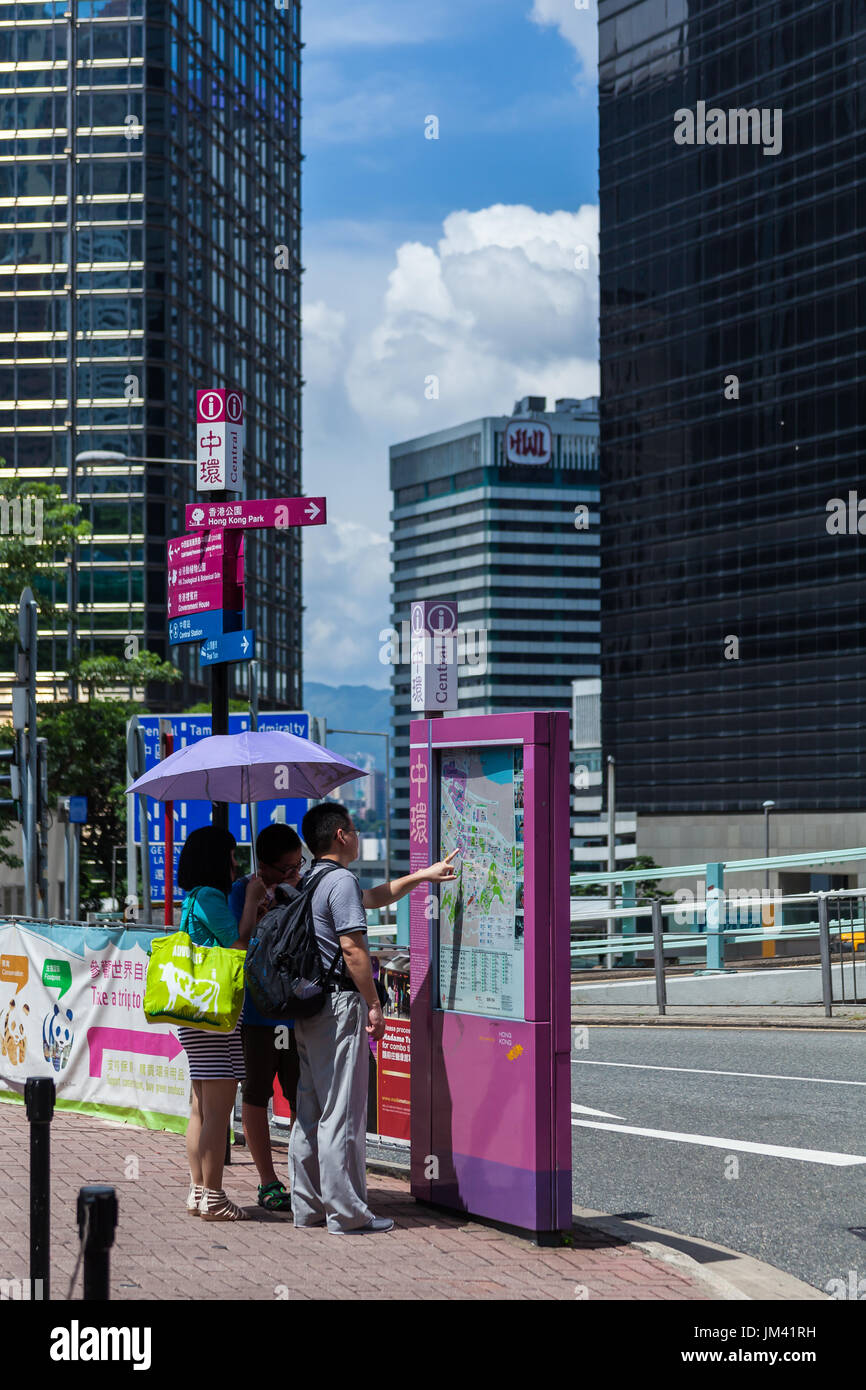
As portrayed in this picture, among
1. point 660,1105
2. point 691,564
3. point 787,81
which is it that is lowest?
point 660,1105

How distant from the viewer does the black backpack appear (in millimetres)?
7570

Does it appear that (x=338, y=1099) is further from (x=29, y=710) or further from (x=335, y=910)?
(x=29, y=710)

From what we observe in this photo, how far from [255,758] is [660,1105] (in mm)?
5127

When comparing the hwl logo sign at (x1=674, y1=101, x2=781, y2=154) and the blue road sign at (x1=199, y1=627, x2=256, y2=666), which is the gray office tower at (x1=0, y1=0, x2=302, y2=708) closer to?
the hwl logo sign at (x1=674, y1=101, x2=781, y2=154)

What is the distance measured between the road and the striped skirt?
203cm

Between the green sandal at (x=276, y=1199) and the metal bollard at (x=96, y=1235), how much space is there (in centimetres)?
375

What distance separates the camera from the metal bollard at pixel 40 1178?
573 cm

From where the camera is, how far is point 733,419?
108312mm

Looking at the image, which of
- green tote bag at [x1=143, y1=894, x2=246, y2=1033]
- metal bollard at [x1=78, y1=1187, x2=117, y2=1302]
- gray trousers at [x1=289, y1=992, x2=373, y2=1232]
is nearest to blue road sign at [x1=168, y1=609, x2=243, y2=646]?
green tote bag at [x1=143, y1=894, x2=246, y2=1033]

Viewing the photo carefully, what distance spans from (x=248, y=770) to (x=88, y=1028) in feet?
10.8

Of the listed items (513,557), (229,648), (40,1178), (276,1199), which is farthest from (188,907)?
(513,557)
